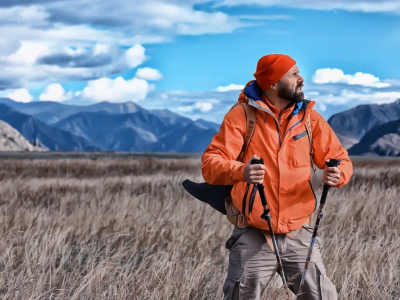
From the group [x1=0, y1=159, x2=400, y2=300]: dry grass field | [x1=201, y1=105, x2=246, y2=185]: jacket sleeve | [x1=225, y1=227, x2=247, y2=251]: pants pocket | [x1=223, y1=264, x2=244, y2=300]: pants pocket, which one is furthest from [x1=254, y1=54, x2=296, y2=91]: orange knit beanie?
[x1=0, y1=159, x2=400, y2=300]: dry grass field

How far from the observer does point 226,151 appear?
3570 mm

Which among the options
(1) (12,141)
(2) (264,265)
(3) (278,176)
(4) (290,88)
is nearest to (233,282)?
(2) (264,265)

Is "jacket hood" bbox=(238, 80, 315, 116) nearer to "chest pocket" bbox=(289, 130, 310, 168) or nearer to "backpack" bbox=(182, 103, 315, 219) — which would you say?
"backpack" bbox=(182, 103, 315, 219)

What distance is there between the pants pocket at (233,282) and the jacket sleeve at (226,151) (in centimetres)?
55

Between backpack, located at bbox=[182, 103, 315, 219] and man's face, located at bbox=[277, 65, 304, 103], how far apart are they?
5.6 inches

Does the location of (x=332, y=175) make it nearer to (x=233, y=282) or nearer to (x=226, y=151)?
(x=226, y=151)

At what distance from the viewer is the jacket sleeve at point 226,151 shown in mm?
3408

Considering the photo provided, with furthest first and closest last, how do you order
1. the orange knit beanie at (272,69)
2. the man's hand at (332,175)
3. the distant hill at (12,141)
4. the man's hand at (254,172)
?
the distant hill at (12,141) → the orange knit beanie at (272,69) → the man's hand at (332,175) → the man's hand at (254,172)

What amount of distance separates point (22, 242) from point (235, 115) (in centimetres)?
315

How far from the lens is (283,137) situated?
3648 millimetres

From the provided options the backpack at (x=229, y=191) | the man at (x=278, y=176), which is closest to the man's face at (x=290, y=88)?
the man at (x=278, y=176)

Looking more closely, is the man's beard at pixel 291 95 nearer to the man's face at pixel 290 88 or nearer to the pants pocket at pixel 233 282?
the man's face at pixel 290 88

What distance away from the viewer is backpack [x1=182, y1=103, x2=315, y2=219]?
3643 millimetres

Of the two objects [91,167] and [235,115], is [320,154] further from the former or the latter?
[91,167]
